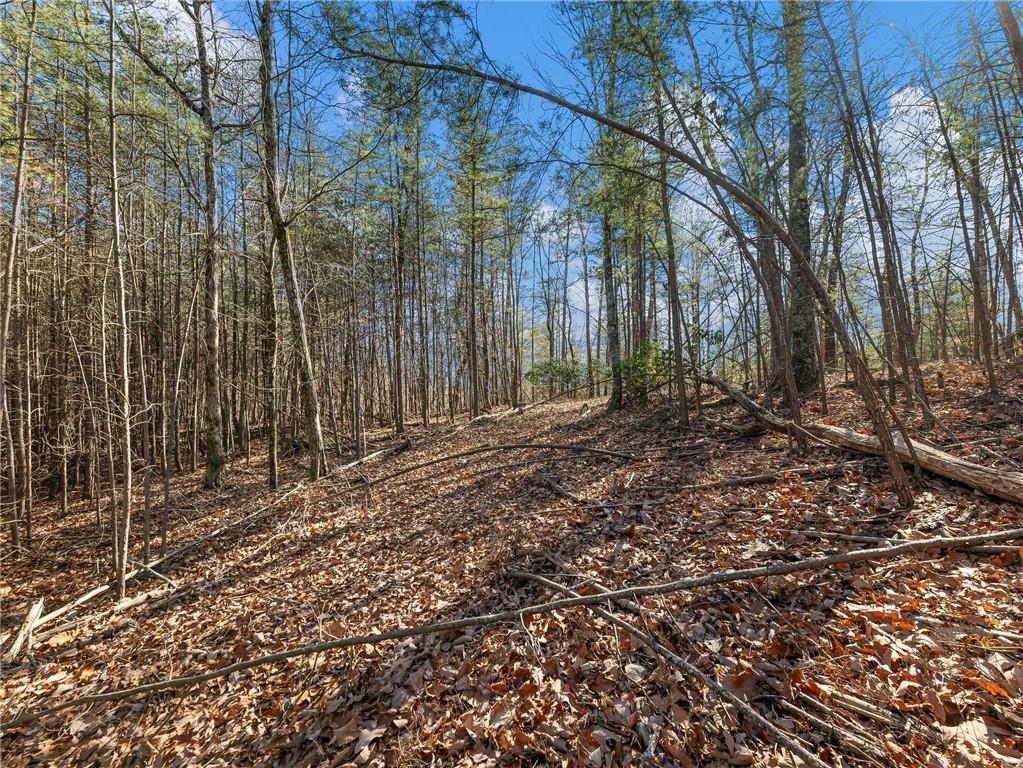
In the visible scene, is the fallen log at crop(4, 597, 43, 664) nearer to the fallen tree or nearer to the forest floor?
the forest floor

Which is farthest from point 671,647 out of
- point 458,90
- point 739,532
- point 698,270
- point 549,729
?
point 698,270

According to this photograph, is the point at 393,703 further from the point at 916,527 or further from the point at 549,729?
the point at 916,527

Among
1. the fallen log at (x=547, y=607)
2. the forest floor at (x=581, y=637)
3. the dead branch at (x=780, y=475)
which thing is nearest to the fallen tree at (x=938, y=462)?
the forest floor at (x=581, y=637)

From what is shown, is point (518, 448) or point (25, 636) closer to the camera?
point (25, 636)

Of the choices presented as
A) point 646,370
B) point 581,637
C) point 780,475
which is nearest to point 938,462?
point 780,475

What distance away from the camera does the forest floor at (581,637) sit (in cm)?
214

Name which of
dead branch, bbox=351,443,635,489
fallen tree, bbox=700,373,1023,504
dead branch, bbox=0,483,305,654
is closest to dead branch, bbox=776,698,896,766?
fallen tree, bbox=700,373,1023,504

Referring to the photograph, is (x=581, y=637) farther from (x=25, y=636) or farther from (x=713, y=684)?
(x=25, y=636)

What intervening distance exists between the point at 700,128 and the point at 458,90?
2829 millimetres

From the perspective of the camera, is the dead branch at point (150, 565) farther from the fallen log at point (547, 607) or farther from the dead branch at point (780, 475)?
the dead branch at point (780, 475)

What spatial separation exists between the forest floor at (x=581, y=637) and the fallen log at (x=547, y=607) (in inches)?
3.2

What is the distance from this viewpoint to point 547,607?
306cm

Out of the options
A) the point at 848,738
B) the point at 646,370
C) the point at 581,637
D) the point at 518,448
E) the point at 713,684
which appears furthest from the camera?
the point at 646,370

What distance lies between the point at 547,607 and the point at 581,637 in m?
0.31
